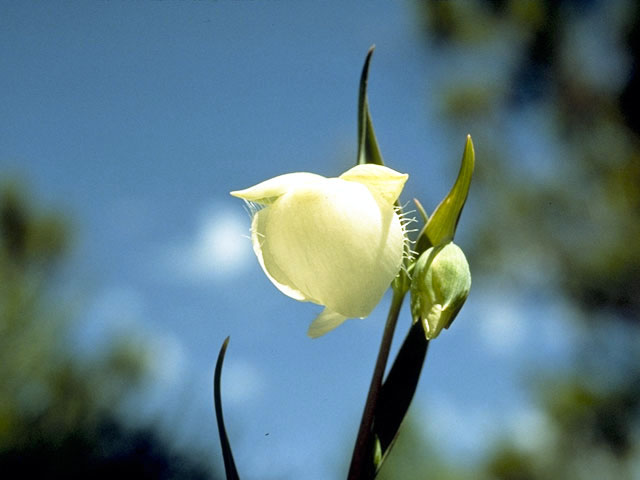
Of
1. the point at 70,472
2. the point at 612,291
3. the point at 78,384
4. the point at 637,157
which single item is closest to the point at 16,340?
the point at 78,384

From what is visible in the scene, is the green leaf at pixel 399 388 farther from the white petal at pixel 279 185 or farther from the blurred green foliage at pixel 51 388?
the blurred green foliage at pixel 51 388

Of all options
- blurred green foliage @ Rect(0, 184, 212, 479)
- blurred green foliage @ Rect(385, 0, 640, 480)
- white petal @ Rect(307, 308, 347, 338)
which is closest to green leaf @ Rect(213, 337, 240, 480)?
white petal @ Rect(307, 308, 347, 338)

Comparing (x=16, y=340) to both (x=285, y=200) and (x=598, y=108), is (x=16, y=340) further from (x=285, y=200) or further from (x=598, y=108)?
(x=598, y=108)

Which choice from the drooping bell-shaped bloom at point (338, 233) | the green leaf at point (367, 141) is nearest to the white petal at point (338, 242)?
the drooping bell-shaped bloom at point (338, 233)

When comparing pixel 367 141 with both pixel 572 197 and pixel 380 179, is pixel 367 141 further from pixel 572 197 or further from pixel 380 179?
pixel 572 197

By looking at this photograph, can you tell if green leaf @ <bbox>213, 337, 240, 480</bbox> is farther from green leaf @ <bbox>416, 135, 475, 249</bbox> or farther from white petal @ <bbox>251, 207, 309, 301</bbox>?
green leaf @ <bbox>416, 135, 475, 249</bbox>
